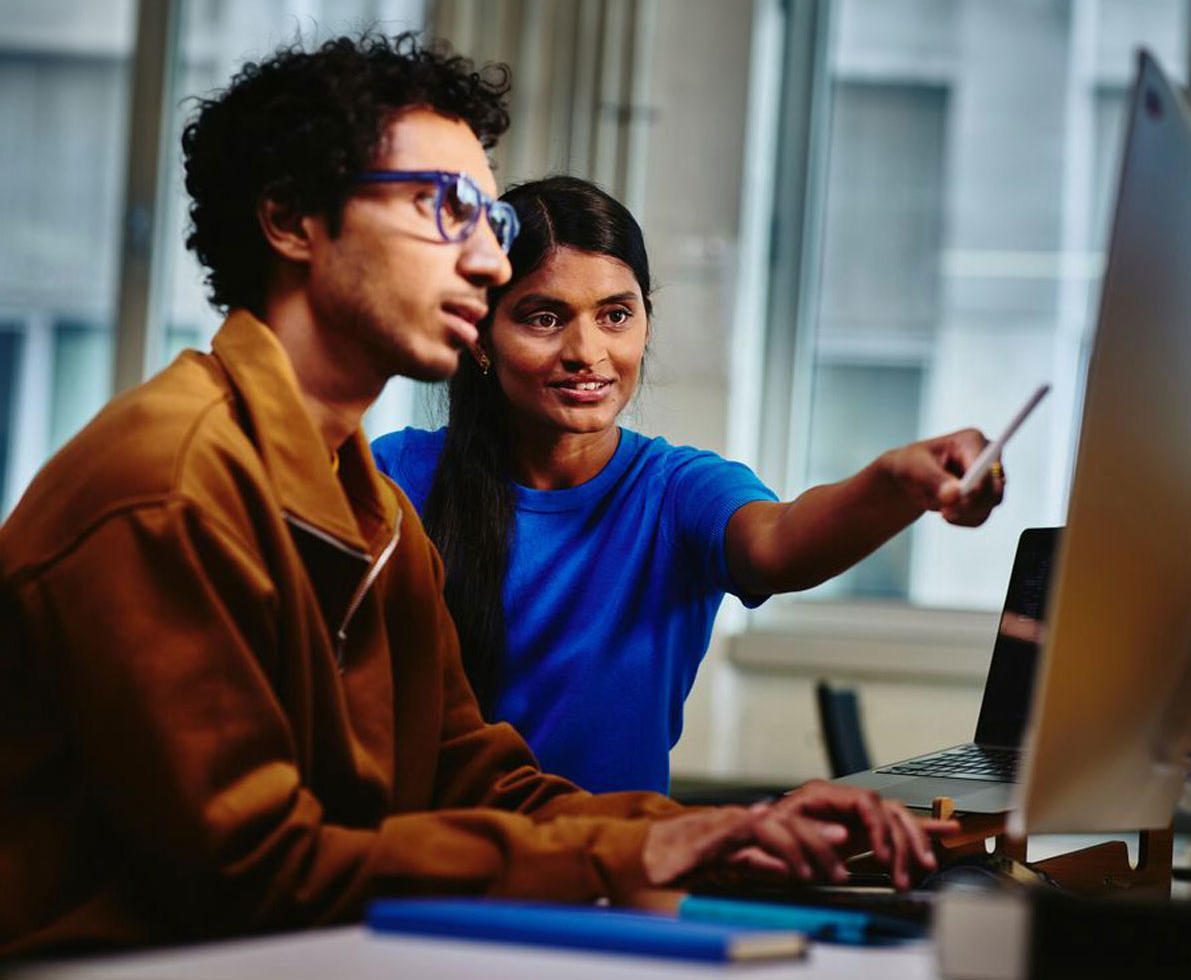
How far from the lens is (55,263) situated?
373 cm

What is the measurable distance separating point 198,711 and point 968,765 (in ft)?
2.80

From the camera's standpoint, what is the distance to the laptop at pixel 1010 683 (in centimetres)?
152

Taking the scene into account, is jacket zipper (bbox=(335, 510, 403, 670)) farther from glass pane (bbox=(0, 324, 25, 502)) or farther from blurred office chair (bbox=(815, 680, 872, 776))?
glass pane (bbox=(0, 324, 25, 502))

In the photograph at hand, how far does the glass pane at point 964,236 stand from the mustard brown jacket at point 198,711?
2358 millimetres

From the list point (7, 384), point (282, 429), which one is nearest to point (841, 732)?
point (282, 429)

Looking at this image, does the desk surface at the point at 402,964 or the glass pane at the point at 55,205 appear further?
the glass pane at the point at 55,205

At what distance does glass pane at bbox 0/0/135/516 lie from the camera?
3707 mm

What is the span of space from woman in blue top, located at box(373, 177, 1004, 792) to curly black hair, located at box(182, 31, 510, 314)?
0.41 meters

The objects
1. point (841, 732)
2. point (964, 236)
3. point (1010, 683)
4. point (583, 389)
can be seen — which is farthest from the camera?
point (964, 236)

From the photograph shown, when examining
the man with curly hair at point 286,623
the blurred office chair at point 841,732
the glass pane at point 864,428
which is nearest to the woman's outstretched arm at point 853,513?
the man with curly hair at point 286,623

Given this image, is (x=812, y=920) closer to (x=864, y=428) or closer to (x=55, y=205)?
(x=864, y=428)

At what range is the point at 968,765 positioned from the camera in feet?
5.06

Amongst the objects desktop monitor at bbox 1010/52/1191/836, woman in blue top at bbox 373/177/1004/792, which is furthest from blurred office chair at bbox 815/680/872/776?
desktop monitor at bbox 1010/52/1191/836

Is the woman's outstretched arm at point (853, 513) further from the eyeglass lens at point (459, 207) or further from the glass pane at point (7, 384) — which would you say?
the glass pane at point (7, 384)
